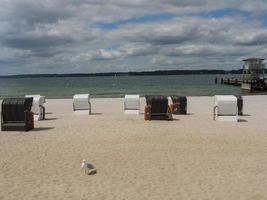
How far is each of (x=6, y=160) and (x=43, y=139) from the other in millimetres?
2682

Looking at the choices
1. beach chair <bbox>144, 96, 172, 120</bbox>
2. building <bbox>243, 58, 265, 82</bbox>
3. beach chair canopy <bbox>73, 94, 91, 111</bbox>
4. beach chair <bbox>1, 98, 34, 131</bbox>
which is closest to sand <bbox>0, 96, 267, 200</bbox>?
beach chair <bbox>1, 98, 34, 131</bbox>

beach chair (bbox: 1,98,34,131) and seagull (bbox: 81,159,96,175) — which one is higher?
beach chair (bbox: 1,98,34,131)

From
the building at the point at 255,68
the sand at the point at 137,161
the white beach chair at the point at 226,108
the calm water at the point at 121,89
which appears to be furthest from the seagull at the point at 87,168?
the building at the point at 255,68

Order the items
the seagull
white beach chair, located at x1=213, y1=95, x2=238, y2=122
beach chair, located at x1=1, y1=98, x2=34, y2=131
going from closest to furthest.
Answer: the seagull
beach chair, located at x1=1, y1=98, x2=34, y2=131
white beach chair, located at x1=213, y1=95, x2=238, y2=122

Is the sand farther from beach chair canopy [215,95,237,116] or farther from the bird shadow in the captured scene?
beach chair canopy [215,95,237,116]

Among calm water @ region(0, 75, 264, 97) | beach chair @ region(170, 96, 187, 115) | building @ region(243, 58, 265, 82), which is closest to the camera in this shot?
beach chair @ region(170, 96, 187, 115)

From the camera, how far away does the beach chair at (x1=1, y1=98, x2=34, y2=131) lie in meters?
13.4

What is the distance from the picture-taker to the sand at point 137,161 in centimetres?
697

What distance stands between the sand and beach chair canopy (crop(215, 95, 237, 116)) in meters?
1.25

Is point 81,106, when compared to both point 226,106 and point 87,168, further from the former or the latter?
point 87,168

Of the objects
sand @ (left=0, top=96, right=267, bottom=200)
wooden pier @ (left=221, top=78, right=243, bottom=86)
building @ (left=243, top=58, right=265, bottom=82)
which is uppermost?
building @ (left=243, top=58, right=265, bottom=82)

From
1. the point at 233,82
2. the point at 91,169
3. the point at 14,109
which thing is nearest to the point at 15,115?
the point at 14,109

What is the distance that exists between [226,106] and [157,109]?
250 centimetres

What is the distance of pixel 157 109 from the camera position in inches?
624
